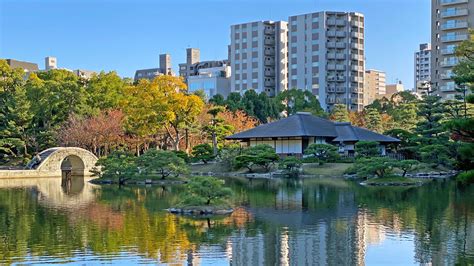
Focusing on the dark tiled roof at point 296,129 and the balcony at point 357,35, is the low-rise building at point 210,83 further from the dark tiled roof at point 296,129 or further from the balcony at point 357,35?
the dark tiled roof at point 296,129

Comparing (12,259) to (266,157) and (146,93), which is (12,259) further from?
(146,93)

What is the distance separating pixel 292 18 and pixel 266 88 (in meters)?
9.58

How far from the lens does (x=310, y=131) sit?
40.0m

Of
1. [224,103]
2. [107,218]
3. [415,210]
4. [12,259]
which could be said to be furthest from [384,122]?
[12,259]

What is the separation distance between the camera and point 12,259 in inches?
442

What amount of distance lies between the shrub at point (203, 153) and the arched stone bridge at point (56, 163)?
22.1 ft

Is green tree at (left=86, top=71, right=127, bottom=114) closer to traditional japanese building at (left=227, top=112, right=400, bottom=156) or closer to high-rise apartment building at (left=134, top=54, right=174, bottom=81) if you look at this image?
traditional japanese building at (left=227, top=112, right=400, bottom=156)

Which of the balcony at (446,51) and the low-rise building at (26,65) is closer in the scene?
the balcony at (446,51)

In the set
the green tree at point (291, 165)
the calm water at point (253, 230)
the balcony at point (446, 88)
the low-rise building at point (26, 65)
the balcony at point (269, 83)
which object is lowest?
the calm water at point (253, 230)

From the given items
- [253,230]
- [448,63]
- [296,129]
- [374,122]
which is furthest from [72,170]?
[448,63]

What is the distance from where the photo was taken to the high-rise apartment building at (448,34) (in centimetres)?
5388

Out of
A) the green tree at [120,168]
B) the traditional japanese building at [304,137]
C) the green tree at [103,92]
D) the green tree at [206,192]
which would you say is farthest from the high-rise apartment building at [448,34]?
the green tree at [206,192]

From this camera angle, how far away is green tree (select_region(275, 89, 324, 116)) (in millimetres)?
55750

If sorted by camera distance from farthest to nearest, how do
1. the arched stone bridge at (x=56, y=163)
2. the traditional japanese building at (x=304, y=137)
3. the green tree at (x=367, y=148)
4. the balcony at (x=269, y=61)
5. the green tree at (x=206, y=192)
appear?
the balcony at (x=269, y=61) < the traditional japanese building at (x=304, y=137) < the green tree at (x=367, y=148) < the arched stone bridge at (x=56, y=163) < the green tree at (x=206, y=192)
